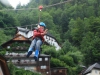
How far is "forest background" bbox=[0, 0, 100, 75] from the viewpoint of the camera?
6374 cm

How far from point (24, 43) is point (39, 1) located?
300 ft

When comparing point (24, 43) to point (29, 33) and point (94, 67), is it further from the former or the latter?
point (29, 33)

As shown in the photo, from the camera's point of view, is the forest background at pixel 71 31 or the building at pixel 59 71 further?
the forest background at pixel 71 31

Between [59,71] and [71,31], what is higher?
[71,31]

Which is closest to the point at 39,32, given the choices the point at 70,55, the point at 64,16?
the point at 70,55

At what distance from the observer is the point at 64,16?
392 feet

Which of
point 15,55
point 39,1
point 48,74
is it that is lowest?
point 48,74

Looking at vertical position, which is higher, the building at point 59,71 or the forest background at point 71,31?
the forest background at point 71,31

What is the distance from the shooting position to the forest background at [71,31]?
63.7 m

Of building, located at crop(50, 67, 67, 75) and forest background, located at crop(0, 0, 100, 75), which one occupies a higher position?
forest background, located at crop(0, 0, 100, 75)

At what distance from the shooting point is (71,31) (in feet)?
329

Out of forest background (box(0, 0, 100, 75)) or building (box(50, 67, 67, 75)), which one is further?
forest background (box(0, 0, 100, 75))

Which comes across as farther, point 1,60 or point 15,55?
point 15,55

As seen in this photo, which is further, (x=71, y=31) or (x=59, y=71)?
(x=71, y=31)
